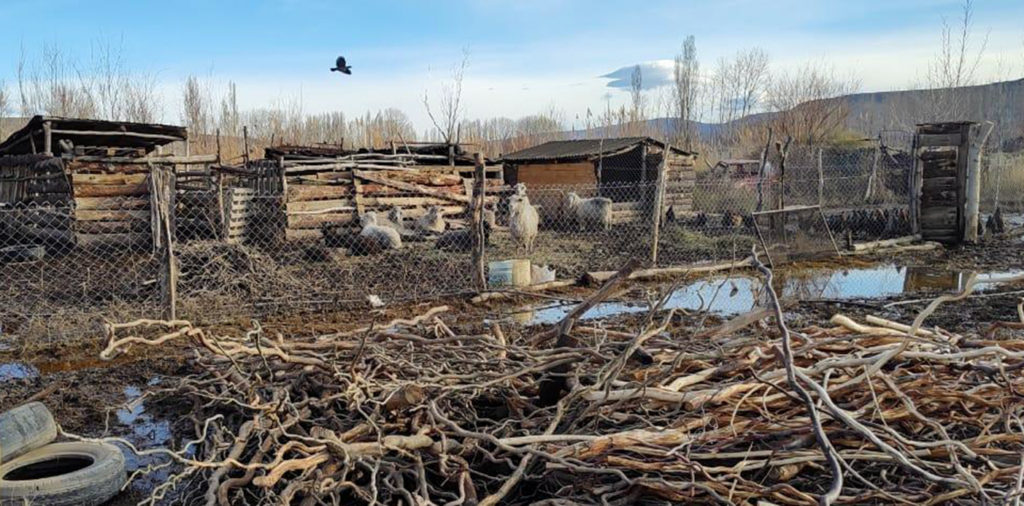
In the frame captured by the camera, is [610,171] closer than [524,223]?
No

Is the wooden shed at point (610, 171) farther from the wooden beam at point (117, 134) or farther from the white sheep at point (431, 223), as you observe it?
the wooden beam at point (117, 134)

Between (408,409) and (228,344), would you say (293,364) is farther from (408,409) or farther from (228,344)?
(408,409)

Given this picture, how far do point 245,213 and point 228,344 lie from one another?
12758 millimetres

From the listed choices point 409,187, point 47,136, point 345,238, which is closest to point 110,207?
point 47,136

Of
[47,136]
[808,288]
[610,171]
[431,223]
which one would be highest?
[47,136]

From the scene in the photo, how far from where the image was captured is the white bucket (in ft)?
32.9

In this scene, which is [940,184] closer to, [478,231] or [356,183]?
[478,231]

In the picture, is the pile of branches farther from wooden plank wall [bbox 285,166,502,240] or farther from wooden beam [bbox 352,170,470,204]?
wooden beam [bbox 352,170,470,204]

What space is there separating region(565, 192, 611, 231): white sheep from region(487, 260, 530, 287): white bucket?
989 cm

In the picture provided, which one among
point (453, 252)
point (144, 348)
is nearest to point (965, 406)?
point (144, 348)

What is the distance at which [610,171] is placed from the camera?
83.4ft

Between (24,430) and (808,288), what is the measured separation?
31.2 feet

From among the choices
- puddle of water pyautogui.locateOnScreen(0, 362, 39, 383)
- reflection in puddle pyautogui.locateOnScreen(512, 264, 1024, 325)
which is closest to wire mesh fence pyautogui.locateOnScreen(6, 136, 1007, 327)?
reflection in puddle pyautogui.locateOnScreen(512, 264, 1024, 325)

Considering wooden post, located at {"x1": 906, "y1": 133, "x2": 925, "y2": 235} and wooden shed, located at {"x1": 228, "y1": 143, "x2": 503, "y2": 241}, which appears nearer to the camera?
wooden post, located at {"x1": 906, "y1": 133, "x2": 925, "y2": 235}
